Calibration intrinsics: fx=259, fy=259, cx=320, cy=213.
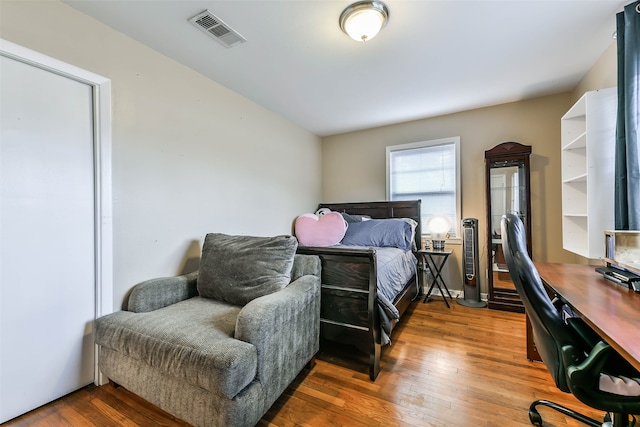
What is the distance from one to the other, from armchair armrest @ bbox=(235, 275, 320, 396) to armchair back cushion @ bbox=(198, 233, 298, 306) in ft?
0.51

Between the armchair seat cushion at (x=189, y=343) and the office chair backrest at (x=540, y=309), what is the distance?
1.24 m

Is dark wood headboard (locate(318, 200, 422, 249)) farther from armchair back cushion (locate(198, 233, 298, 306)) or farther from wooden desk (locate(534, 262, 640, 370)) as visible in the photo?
armchair back cushion (locate(198, 233, 298, 306))

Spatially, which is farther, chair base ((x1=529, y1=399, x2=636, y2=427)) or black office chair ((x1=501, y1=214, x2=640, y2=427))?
chair base ((x1=529, y1=399, x2=636, y2=427))

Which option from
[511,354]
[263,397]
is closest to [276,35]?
[263,397]

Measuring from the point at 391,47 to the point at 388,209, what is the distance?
2122 millimetres

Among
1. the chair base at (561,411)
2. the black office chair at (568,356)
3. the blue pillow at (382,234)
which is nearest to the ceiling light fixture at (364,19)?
the black office chair at (568,356)

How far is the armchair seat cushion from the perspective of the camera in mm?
1157

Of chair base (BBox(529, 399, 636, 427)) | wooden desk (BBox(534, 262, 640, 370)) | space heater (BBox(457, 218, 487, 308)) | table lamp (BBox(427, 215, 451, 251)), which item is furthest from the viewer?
table lamp (BBox(427, 215, 451, 251))

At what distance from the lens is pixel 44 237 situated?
60.7 inches

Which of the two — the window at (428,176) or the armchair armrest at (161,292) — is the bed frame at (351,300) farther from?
the window at (428,176)

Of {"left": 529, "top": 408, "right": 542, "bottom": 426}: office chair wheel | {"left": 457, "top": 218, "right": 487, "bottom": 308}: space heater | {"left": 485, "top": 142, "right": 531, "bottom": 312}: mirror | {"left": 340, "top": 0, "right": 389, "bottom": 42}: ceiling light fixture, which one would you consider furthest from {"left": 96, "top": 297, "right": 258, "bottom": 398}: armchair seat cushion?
{"left": 485, "top": 142, "right": 531, "bottom": 312}: mirror

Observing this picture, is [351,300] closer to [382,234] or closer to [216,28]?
[382,234]

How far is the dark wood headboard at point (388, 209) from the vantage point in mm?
3488

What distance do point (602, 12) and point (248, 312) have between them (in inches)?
112
